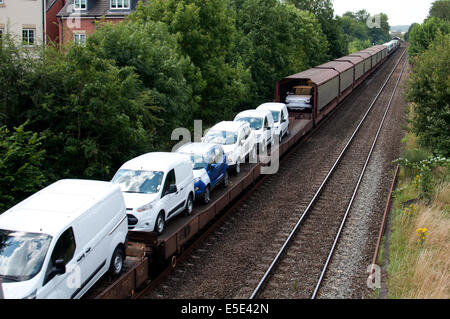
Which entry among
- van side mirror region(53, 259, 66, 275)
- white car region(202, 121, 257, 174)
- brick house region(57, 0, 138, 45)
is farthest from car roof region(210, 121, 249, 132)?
brick house region(57, 0, 138, 45)

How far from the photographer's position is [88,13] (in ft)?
136

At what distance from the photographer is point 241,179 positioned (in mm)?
18688

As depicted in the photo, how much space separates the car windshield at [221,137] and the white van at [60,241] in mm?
9057

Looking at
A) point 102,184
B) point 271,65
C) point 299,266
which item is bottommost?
point 299,266

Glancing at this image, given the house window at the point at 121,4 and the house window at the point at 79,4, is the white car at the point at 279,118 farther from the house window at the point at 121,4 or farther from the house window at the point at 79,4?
the house window at the point at 79,4

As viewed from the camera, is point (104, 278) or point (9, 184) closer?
point (104, 278)

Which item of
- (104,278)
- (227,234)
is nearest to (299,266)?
(227,234)

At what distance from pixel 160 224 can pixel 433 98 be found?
1510 centimetres

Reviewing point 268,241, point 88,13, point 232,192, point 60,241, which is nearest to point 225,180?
point 232,192

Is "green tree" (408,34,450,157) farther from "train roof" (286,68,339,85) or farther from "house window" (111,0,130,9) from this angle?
"house window" (111,0,130,9)

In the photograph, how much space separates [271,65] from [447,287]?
109 ft

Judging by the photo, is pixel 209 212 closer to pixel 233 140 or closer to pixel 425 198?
pixel 233 140

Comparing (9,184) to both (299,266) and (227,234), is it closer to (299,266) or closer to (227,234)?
Result: (227,234)

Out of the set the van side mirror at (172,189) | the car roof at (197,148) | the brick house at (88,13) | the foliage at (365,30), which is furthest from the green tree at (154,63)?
the foliage at (365,30)
